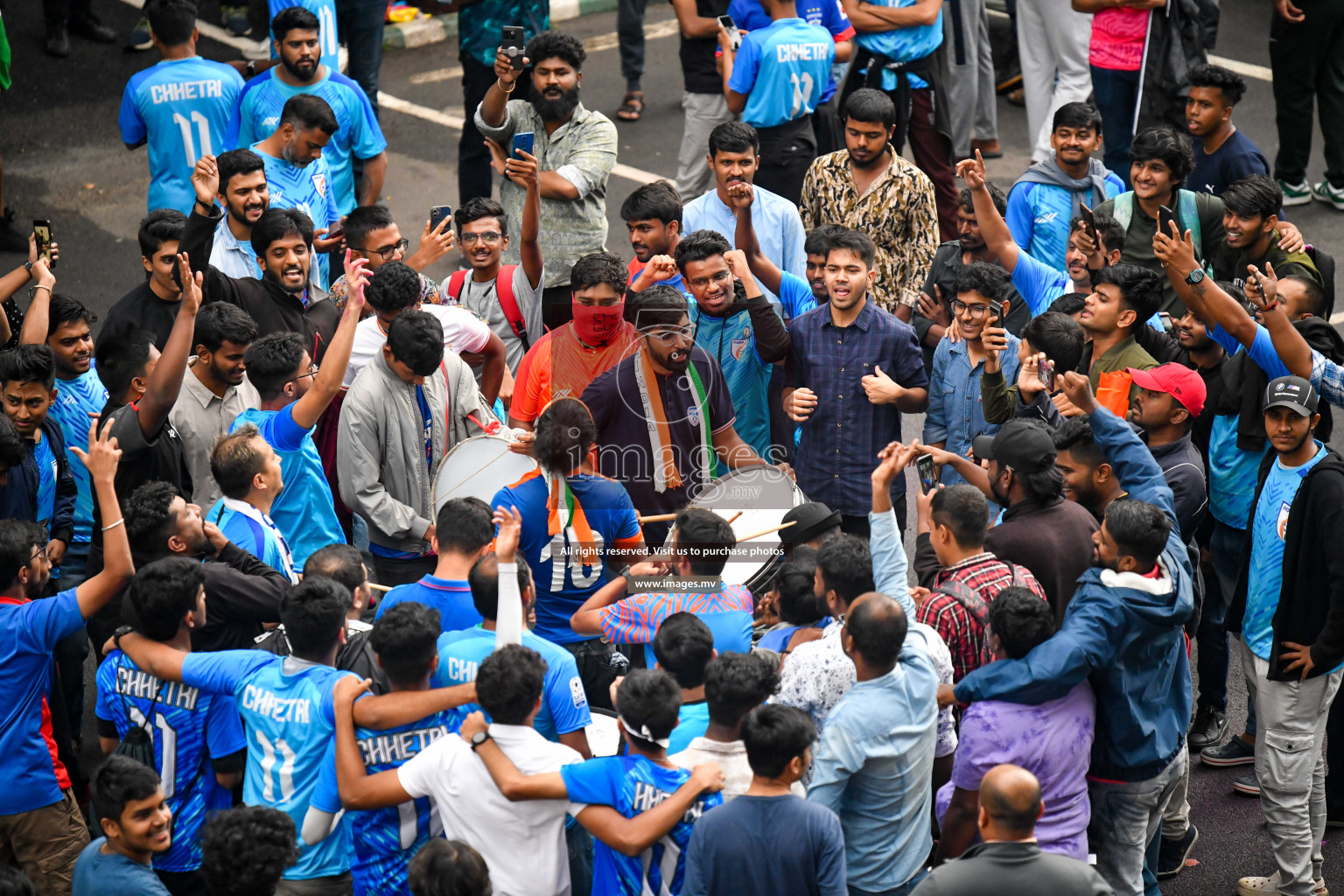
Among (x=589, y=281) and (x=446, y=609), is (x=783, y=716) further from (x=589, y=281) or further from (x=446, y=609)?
(x=589, y=281)

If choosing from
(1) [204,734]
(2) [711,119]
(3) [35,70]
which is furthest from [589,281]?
(3) [35,70]

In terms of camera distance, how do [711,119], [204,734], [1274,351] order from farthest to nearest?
[711,119] → [1274,351] → [204,734]

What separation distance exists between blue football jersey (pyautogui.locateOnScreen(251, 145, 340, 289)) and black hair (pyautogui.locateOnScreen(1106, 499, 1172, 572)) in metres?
4.84

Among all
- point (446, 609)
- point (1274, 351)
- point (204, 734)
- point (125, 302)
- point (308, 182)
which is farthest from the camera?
point (308, 182)

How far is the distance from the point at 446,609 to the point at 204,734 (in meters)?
0.93

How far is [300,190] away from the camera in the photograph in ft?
27.2

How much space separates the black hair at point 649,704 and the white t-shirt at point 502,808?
0.26 m

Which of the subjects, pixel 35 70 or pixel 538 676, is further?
pixel 35 70

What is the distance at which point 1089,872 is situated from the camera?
13.5 ft

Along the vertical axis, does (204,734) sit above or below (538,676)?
below

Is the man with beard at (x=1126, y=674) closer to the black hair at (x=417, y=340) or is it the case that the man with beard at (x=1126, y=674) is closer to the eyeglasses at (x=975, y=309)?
the eyeglasses at (x=975, y=309)

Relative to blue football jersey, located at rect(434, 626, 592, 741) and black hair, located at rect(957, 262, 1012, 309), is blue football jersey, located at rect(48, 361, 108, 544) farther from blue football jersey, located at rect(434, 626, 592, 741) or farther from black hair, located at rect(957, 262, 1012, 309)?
black hair, located at rect(957, 262, 1012, 309)

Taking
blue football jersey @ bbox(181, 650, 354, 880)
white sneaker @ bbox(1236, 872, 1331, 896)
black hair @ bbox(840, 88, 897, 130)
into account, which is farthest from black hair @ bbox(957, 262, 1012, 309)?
blue football jersey @ bbox(181, 650, 354, 880)

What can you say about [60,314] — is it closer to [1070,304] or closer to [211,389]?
[211,389]
